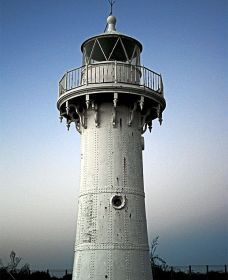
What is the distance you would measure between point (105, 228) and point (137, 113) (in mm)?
5020

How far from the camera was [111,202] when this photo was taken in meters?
16.3

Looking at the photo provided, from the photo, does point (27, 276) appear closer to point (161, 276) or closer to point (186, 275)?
point (161, 276)

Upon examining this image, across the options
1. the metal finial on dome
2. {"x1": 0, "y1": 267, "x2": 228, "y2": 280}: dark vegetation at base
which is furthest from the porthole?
{"x1": 0, "y1": 267, "x2": 228, "y2": 280}: dark vegetation at base

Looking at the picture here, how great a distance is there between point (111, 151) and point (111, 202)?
2025 mm

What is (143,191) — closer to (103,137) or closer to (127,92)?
(103,137)

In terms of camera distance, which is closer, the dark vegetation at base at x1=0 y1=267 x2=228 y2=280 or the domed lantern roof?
the domed lantern roof

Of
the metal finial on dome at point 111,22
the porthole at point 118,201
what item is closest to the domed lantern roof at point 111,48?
the metal finial on dome at point 111,22

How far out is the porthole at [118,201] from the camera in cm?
1636

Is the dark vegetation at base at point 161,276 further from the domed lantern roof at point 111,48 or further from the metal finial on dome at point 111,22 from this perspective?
the metal finial on dome at point 111,22

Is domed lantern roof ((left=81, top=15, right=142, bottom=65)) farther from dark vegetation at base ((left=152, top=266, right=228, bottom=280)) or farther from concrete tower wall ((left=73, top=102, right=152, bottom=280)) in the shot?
dark vegetation at base ((left=152, top=266, right=228, bottom=280))

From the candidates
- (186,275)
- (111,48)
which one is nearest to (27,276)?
(186,275)

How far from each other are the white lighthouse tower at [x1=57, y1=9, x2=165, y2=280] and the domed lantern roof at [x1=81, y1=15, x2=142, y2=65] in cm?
4

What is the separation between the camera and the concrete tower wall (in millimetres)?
15750

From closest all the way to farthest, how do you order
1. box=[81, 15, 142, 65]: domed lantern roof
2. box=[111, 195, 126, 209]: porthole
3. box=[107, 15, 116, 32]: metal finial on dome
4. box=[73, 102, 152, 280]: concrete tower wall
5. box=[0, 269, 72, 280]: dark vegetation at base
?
1. box=[73, 102, 152, 280]: concrete tower wall
2. box=[111, 195, 126, 209]: porthole
3. box=[81, 15, 142, 65]: domed lantern roof
4. box=[107, 15, 116, 32]: metal finial on dome
5. box=[0, 269, 72, 280]: dark vegetation at base
